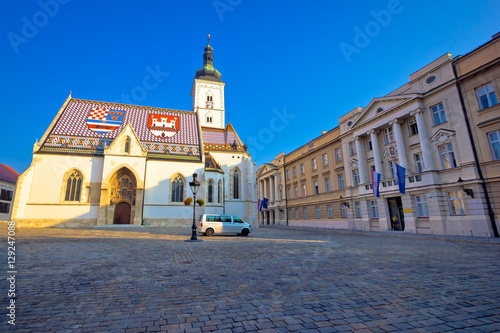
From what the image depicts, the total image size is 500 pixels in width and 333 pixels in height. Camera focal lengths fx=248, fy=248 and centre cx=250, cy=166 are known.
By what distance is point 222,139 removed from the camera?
43.2 meters

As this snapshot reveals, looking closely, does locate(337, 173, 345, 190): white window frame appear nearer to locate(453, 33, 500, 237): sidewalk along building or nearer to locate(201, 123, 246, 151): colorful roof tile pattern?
locate(453, 33, 500, 237): sidewalk along building

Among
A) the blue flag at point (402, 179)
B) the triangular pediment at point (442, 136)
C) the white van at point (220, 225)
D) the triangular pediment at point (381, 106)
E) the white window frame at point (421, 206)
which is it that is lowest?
the white van at point (220, 225)

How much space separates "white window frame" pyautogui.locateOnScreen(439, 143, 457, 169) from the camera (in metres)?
20.7

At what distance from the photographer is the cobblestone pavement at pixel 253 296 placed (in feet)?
12.1

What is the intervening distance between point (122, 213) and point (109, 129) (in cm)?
1211

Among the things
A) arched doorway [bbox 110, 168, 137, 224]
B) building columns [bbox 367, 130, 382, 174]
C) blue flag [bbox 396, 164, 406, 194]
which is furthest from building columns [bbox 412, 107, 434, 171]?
arched doorway [bbox 110, 168, 137, 224]

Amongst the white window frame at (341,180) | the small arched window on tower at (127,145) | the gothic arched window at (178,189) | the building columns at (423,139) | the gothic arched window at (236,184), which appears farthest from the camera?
the gothic arched window at (236,184)

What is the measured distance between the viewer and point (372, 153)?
92.2 feet

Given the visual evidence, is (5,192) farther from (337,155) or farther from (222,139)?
(337,155)

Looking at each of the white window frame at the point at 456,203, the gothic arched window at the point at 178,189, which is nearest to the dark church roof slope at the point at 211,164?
the gothic arched window at the point at 178,189

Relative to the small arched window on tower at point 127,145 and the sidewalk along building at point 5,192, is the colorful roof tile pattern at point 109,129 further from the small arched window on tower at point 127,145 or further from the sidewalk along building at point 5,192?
the sidewalk along building at point 5,192

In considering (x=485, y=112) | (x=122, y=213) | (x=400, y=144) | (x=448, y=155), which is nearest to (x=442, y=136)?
(x=448, y=155)

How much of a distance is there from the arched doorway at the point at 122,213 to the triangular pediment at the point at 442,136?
33.3m

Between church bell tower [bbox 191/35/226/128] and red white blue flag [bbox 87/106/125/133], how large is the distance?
16.3 meters
